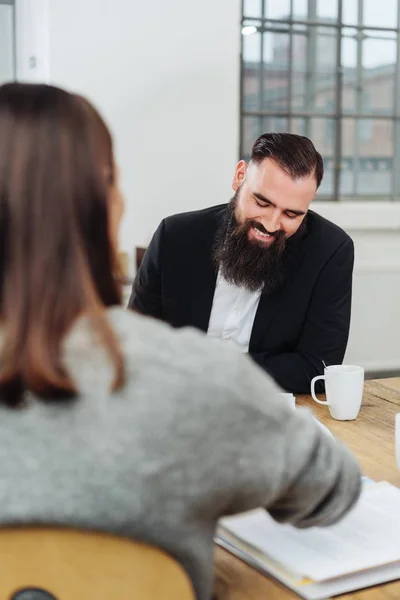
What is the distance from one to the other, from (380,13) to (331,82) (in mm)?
486

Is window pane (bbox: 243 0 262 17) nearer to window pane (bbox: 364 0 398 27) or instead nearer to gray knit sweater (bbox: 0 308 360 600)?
window pane (bbox: 364 0 398 27)

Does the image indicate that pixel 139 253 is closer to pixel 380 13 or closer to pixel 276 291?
pixel 276 291

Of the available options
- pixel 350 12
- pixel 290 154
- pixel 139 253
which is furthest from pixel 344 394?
pixel 350 12

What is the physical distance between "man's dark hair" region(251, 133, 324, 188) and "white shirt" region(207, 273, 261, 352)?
0.37 metres

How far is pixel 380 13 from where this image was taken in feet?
15.0

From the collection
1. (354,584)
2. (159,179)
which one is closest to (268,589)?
(354,584)

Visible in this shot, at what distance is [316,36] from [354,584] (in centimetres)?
392

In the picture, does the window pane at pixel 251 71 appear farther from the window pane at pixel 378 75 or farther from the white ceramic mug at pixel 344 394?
the white ceramic mug at pixel 344 394

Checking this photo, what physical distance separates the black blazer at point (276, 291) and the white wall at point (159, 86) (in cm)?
139

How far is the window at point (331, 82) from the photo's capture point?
4406 millimetres

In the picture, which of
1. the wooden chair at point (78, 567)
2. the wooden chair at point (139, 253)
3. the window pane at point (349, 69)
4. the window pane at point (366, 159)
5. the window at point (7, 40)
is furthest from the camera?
the window pane at point (366, 159)

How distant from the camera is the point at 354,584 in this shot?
1.05m

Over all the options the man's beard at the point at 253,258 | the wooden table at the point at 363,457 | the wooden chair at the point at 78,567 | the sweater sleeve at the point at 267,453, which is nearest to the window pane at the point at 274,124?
the man's beard at the point at 253,258

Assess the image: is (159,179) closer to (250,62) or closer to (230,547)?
(250,62)
